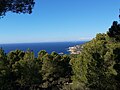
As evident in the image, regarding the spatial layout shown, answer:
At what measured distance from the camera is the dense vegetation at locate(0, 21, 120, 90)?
119 feet

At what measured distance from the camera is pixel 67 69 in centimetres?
4675

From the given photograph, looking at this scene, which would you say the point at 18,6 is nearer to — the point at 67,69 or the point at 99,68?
the point at 99,68

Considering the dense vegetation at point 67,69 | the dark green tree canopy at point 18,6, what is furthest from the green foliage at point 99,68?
the dark green tree canopy at point 18,6

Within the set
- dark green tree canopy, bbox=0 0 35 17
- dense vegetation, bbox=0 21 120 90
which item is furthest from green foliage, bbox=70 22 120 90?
dark green tree canopy, bbox=0 0 35 17

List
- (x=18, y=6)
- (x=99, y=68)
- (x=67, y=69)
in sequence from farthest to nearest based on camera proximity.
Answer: (x=67, y=69)
(x=99, y=68)
(x=18, y=6)

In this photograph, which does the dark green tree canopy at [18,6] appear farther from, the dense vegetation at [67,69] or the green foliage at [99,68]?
the green foliage at [99,68]

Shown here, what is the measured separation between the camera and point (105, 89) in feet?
119

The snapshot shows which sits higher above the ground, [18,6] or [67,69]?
[18,6]

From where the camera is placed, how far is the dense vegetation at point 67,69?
36.2 meters

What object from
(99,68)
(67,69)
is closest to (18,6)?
(99,68)

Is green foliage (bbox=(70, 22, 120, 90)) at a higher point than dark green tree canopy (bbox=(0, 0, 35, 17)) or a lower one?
lower

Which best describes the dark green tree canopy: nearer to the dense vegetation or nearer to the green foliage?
the dense vegetation

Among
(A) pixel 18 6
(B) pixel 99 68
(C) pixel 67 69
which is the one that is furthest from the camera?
(C) pixel 67 69

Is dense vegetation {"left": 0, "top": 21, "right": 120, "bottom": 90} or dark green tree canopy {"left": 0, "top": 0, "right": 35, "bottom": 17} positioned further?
dense vegetation {"left": 0, "top": 21, "right": 120, "bottom": 90}
